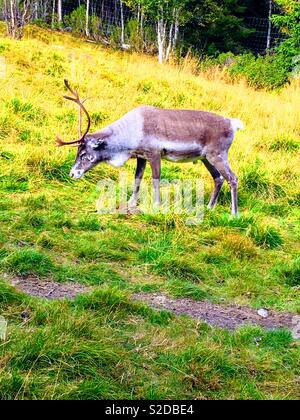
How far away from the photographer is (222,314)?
499 centimetres

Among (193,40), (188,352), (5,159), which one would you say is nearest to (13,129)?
(5,159)

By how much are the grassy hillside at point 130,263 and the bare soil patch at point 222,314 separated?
0.13 meters

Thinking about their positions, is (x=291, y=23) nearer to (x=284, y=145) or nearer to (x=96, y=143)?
(x=284, y=145)

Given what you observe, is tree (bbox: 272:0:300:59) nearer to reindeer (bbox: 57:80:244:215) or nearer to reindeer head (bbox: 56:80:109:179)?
reindeer (bbox: 57:80:244:215)

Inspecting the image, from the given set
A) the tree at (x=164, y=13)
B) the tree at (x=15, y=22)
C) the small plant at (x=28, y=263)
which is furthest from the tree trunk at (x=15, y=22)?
the small plant at (x=28, y=263)

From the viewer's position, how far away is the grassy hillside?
149 inches

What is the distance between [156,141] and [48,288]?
113 inches

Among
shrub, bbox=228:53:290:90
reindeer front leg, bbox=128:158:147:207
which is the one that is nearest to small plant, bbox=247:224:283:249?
reindeer front leg, bbox=128:158:147:207

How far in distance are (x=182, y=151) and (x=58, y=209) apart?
1.66 m

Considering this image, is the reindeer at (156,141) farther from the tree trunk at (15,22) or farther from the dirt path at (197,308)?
the tree trunk at (15,22)

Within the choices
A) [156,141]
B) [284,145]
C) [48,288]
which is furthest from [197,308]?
[284,145]

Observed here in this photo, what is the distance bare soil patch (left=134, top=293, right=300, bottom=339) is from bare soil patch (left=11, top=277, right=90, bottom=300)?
0.51m

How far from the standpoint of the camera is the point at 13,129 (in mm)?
9539

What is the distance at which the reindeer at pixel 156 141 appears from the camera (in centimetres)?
736
